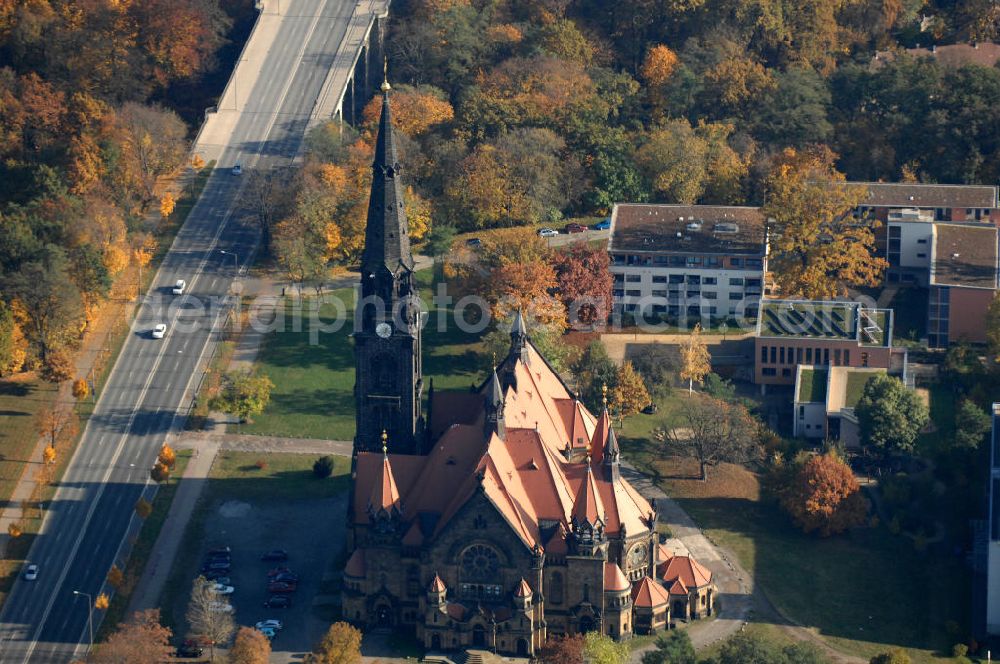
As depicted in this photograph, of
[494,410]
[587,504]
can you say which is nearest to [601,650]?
[587,504]

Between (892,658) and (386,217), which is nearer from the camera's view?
(892,658)

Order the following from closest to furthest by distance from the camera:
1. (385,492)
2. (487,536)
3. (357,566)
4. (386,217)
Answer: (487,536), (386,217), (385,492), (357,566)

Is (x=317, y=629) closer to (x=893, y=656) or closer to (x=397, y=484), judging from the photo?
(x=397, y=484)

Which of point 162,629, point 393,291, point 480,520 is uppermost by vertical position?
point 393,291

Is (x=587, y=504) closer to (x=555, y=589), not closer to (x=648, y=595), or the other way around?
(x=555, y=589)

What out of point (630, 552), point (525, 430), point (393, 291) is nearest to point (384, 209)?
point (393, 291)

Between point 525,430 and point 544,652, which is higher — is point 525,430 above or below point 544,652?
above
